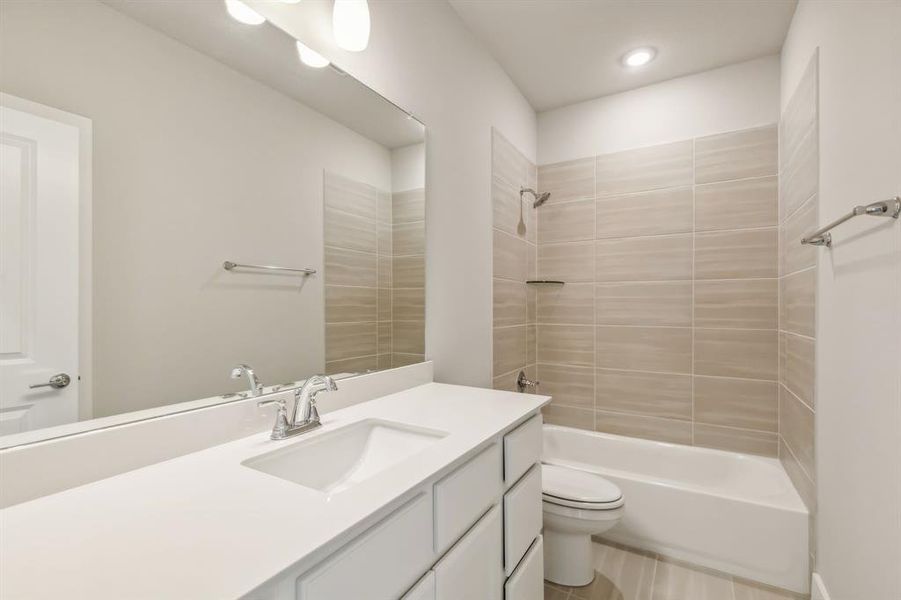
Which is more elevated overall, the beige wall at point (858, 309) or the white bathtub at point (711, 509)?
the beige wall at point (858, 309)

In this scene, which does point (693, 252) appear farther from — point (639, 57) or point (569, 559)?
point (569, 559)

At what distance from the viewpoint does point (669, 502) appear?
200cm

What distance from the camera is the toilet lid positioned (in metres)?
1.75

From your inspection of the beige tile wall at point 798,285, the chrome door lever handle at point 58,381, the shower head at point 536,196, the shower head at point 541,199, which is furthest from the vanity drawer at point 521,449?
the shower head at point 541,199

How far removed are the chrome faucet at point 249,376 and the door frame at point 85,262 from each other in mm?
291

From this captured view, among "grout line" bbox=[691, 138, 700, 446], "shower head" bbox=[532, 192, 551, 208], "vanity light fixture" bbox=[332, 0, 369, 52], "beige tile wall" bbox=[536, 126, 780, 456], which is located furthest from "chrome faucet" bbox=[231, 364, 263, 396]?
"grout line" bbox=[691, 138, 700, 446]

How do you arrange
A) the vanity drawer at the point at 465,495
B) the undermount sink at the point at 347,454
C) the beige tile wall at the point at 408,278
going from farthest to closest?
the beige tile wall at the point at 408,278 < the undermount sink at the point at 347,454 < the vanity drawer at the point at 465,495

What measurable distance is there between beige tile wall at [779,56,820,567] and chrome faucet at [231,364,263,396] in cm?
203

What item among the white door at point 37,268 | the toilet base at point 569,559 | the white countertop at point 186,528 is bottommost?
the toilet base at point 569,559

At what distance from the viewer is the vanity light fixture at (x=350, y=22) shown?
4.05ft

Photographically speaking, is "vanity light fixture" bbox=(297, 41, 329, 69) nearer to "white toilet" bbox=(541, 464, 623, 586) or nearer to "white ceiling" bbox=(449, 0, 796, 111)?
"white ceiling" bbox=(449, 0, 796, 111)

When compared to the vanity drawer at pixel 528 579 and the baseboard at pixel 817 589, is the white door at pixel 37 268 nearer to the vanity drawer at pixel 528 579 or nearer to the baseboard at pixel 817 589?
the vanity drawer at pixel 528 579

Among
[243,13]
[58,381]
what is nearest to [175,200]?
[58,381]

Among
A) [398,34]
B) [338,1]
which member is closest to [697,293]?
[398,34]
